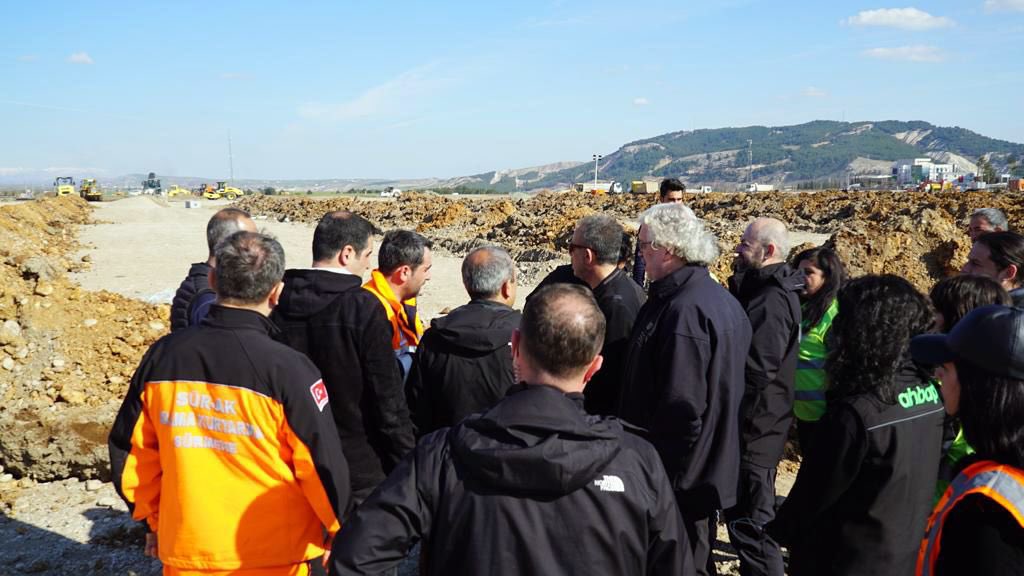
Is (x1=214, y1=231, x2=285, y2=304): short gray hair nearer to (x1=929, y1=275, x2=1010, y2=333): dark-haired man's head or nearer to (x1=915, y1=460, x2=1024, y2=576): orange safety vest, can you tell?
(x1=915, y1=460, x2=1024, y2=576): orange safety vest

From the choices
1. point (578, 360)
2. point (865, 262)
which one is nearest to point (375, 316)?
point (578, 360)

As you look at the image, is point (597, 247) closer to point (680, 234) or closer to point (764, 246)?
point (680, 234)

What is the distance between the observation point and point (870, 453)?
8.04ft

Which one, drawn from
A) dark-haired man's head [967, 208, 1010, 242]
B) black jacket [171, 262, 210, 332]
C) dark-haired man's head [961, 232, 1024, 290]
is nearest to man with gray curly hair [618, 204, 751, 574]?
dark-haired man's head [961, 232, 1024, 290]

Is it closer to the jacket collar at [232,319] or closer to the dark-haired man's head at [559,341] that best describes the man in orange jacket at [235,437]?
the jacket collar at [232,319]

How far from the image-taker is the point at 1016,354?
1.63 metres

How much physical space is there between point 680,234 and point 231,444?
2.11 metres

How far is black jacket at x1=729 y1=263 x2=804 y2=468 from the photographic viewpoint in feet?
12.4

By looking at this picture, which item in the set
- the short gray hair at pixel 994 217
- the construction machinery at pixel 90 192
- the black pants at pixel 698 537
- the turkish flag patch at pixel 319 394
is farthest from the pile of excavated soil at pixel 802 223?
the construction machinery at pixel 90 192

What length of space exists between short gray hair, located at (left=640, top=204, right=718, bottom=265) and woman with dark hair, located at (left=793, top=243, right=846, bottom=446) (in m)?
0.64

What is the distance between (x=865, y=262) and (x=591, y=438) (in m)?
12.5

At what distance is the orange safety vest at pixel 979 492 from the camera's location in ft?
4.99

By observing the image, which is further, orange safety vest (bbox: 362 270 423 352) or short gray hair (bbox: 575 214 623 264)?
short gray hair (bbox: 575 214 623 264)

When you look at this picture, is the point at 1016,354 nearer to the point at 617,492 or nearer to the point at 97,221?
the point at 617,492
